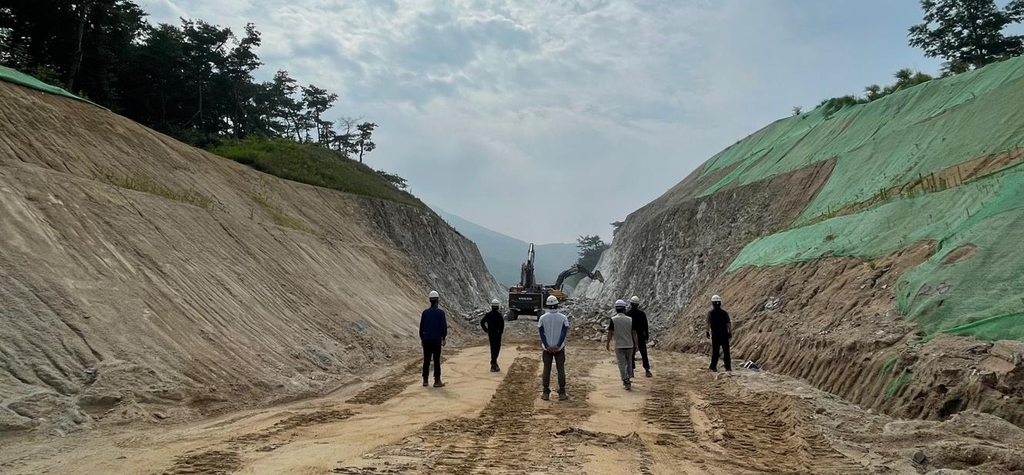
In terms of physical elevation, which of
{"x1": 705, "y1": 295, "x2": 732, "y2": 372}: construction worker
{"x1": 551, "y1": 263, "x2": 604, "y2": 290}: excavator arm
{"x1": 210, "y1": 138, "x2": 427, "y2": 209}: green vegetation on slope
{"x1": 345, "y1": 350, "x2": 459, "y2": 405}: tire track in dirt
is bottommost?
Result: {"x1": 345, "y1": 350, "x2": 459, "y2": 405}: tire track in dirt

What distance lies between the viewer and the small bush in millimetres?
13828

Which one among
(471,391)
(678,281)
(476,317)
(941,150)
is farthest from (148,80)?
(941,150)

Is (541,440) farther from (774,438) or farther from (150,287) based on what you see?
(150,287)

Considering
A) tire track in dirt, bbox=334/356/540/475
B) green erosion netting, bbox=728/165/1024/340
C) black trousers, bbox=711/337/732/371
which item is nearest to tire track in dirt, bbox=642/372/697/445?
black trousers, bbox=711/337/732/371

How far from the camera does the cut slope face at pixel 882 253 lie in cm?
795

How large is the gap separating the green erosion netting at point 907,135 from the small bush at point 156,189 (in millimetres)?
18347

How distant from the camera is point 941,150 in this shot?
15.6m

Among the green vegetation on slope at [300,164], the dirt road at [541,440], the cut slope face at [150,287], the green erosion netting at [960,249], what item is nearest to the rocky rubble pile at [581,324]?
the cut slope face at [150,287]

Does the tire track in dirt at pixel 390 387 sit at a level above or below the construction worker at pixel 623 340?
below

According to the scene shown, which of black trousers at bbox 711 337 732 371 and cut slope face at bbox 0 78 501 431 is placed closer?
cut slope face at bbox 0 78 501 431

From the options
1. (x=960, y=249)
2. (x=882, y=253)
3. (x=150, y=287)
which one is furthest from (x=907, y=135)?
(x=150, y=287)

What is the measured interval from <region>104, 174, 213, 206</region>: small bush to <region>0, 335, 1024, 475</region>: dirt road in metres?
8.13

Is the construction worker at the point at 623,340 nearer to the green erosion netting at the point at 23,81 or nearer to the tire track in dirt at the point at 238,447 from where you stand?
the tire track in dirt at the point at 238,447

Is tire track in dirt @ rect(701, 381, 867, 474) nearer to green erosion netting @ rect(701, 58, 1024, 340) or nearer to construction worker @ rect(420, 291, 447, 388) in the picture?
green erosion netting @ rect(701, 58, 1024, 340)
